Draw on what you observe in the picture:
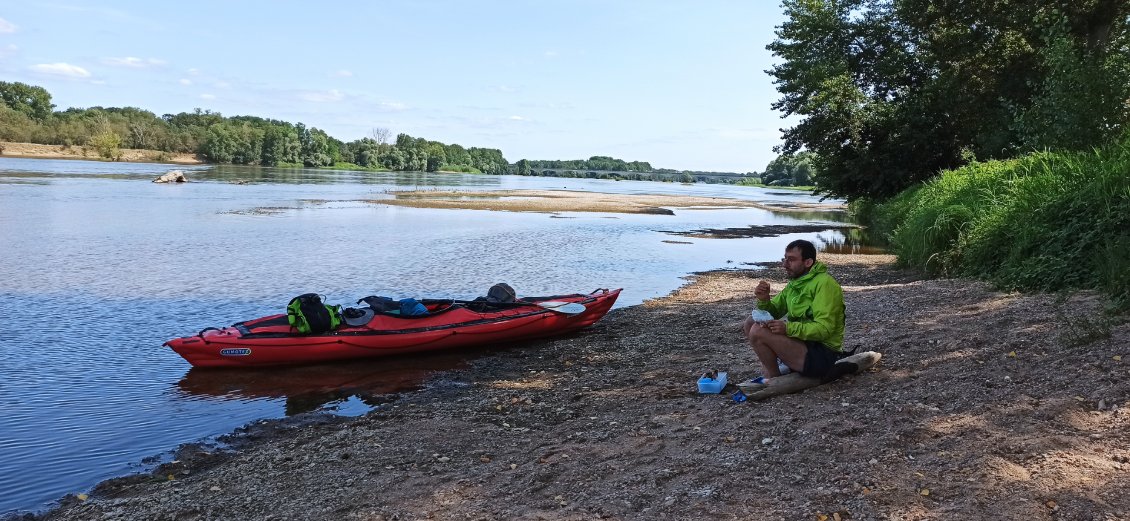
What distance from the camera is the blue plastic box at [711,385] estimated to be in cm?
669

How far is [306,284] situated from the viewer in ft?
53.6

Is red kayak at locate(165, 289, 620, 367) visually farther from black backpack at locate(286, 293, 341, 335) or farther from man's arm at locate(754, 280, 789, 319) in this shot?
man's arm at locate(754, 280, 789, 319)

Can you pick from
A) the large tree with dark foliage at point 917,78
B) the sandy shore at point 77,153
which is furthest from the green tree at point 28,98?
the large tree with dark foliage at point 917,78

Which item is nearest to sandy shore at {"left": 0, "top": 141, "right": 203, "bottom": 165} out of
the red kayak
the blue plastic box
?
the red kayak

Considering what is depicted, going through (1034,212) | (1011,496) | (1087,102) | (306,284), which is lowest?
(306,284)

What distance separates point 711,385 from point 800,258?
149 cm

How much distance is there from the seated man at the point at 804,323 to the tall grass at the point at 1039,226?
294 cm

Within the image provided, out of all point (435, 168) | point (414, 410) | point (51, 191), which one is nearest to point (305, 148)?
point (435, 168)

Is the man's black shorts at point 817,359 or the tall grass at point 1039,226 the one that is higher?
the tall grass at point 1039,226

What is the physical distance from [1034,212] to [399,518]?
10121 mm

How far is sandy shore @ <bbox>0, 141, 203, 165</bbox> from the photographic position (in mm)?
105719

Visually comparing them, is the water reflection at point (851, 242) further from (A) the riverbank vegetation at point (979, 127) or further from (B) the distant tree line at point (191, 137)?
(B) the distant tree line at point (191, 137)

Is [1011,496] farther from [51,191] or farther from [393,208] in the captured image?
[51,191]

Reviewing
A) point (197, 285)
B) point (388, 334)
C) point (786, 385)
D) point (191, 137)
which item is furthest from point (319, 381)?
point (191, 137)
